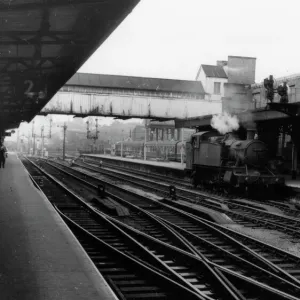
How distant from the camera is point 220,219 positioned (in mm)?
11766

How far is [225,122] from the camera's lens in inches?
789

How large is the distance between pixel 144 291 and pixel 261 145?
12.5 m

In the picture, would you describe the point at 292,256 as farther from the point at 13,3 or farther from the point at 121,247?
the point at 13,3

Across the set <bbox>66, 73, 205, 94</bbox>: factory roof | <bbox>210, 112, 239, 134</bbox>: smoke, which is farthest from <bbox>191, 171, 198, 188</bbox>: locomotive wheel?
<bbox>66, 73, 205, 94</bbox>: factory roof

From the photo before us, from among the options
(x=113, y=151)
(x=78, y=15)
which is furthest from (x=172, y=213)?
(x=113, y=151)

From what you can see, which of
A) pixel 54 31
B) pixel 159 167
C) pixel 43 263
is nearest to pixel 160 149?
pixel 159 167

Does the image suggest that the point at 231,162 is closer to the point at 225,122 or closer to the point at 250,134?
the point at 250,134

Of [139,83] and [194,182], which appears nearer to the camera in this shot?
[194,182]

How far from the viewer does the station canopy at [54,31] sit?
599 centimetres

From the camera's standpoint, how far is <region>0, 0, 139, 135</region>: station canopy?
19.6ft

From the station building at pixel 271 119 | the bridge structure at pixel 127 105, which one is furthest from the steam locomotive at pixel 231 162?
the bridge structure at pixel 127 105

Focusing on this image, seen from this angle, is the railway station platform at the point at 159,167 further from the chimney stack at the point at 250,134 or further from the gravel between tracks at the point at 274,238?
the gravel between tracks at the point at 274,238

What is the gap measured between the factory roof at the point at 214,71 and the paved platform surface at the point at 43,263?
4234cm

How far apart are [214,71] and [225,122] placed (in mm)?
32534
